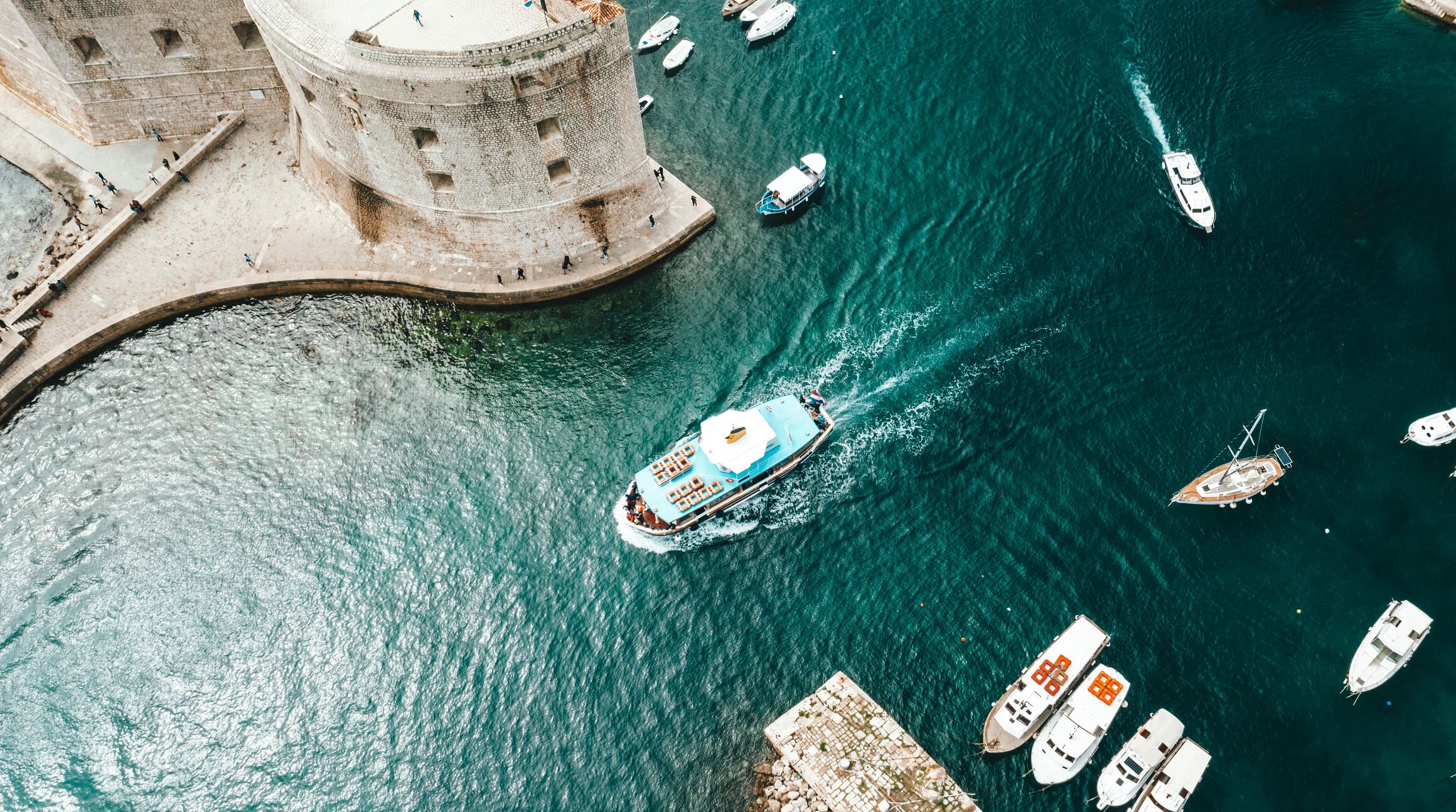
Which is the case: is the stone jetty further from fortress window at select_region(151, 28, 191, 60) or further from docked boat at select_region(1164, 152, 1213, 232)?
fortress window at select_region(151, 28, 191, 60)

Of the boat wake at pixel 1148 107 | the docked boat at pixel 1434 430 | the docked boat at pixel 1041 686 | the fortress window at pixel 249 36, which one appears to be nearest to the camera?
the docked boat at pixel 1041 686

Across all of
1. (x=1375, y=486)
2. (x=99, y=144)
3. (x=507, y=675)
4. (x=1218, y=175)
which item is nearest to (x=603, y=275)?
(x=507, y=675)

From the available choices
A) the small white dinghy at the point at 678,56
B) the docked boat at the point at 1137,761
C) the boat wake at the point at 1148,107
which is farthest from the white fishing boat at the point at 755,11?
the docked boat at the point at 1137,761

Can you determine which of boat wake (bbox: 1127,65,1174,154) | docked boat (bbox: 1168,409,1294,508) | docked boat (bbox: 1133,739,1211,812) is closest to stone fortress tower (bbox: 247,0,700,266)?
boat wake (bbox: 1127,65,1174,154)

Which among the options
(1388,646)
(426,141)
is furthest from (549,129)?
(1388,646)

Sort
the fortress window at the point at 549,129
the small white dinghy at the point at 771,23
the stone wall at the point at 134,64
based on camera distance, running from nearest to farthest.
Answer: the fortress window at the point at 549,129, the stone wall at the point at 134,64, the small white dinghy at the point at 771,23

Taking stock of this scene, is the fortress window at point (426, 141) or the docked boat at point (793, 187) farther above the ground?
the fortress window at point (426, 141)

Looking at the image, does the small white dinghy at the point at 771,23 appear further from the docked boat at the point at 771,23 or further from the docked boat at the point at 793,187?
the docked boat at the point at 793,187

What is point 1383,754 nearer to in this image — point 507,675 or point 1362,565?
point 1362,565

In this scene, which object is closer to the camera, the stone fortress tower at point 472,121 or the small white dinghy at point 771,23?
the stone fortress tower at point 472,121
